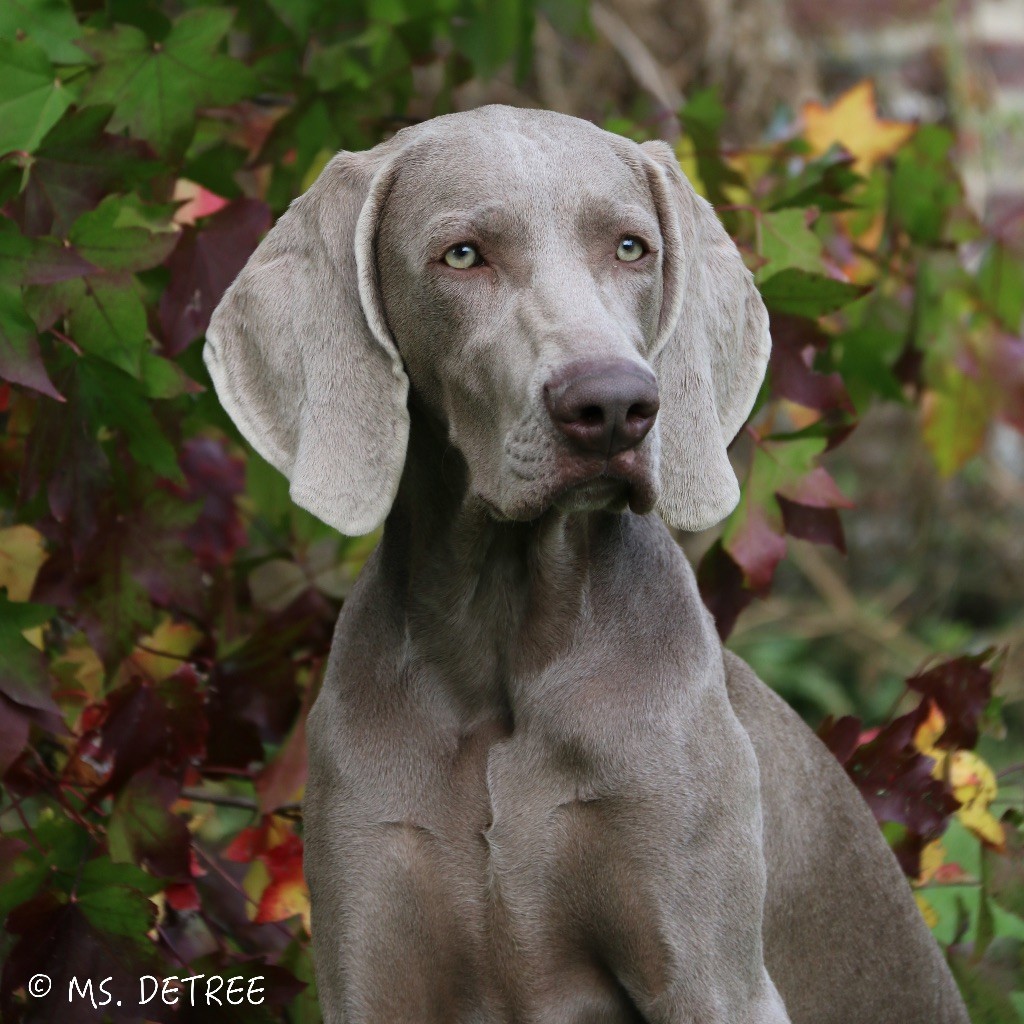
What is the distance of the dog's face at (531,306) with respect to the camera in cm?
218

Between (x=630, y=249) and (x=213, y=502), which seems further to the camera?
(x=213, y=502)

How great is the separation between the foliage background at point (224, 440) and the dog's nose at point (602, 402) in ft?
3.00

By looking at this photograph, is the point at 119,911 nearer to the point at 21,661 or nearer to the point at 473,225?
the point at 21,661

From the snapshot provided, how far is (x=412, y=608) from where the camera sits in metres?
2.61

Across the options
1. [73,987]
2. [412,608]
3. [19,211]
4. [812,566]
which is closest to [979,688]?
[412,608]

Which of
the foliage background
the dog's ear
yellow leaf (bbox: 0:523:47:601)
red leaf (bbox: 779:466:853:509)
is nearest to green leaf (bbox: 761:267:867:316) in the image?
the foliage background

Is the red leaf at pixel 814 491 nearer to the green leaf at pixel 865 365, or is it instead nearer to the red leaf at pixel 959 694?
the red leaf at pixel 959 694

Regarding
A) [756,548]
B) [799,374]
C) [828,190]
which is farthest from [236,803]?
[828,190]

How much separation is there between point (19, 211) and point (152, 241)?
1.14 ft

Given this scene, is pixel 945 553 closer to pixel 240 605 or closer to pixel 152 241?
pixel 240 605

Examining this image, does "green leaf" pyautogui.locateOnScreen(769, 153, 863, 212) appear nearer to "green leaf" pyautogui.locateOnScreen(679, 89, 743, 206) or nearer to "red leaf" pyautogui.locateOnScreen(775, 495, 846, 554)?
"green leaf" pyautogui.locateOnScreen(679, 89, 743, 206)

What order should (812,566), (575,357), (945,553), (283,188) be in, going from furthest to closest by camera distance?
(945,553)
(812,566)
(283,188)
(575,357)

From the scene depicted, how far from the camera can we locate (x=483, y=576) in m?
2.61

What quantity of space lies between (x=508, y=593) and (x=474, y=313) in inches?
18.5
